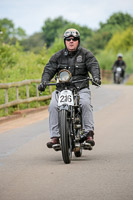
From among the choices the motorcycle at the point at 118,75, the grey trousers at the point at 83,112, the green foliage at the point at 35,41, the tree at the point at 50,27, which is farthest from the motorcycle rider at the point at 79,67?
the tree at the point at 50,27

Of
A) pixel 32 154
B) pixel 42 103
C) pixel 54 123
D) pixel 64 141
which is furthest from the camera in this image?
pixel 42 103

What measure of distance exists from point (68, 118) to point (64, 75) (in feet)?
2.06

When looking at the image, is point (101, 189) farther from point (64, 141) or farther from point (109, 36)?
point (109, 36)

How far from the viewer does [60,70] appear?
8.22 m

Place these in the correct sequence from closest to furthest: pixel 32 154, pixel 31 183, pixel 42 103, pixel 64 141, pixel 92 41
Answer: pixel 31 183 → pixel 64 141 → pixel 32 154 → pixel 42 103 → pixel 92 41

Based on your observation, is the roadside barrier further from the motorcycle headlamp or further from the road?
the motorcycle headlamp

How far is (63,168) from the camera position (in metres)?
7.69

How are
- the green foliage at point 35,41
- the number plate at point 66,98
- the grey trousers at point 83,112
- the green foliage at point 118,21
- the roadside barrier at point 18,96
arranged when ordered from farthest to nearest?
the green foliage at point 35,41
the green foliage at point 118,21
the roadside barrier at point 18,96
the grey trousers at point 83,112
the number plate at point 66,98

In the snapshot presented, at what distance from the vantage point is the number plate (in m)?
8.02

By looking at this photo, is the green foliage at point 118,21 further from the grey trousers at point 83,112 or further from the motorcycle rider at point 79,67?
the grey trousers at point 83,112

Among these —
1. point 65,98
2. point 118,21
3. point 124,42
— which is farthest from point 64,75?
point 118,21

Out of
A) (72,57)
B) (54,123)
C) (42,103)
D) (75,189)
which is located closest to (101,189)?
(75,189)

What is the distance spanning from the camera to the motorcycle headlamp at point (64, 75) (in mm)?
8086

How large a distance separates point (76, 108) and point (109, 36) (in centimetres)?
9930
